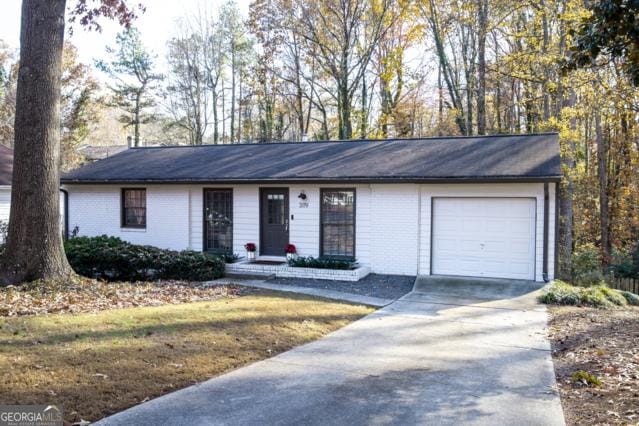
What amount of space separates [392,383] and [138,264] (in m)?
8.94

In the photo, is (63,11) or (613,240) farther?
(613,240)

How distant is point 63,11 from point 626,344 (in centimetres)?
1081

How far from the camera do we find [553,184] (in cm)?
1210

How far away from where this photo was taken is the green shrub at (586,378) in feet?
17.6

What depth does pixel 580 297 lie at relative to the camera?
10445 millimetres

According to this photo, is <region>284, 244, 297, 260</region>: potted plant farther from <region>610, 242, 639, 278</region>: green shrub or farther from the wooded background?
<region>610, 242, 639, 278</region>: green shrub

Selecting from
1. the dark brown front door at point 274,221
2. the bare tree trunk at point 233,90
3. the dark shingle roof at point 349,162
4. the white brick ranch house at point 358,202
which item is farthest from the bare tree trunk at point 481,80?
the bare tree trunk at point 233,90

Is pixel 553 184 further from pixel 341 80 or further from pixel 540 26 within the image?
pixel 341 80

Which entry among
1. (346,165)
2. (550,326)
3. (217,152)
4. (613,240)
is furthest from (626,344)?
(613,240)

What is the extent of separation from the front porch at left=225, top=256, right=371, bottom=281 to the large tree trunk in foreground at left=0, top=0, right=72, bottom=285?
196 inches

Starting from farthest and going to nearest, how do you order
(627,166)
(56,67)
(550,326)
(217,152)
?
(627,166), (217,152), (56,67), (550,326)

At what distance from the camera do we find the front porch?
12667 mm

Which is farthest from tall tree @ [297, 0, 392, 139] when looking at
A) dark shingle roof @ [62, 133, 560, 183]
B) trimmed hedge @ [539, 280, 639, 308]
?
trimmed hedge @ [539, 280, 639, 308]

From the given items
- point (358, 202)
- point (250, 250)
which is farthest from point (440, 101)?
point (250, 250)
